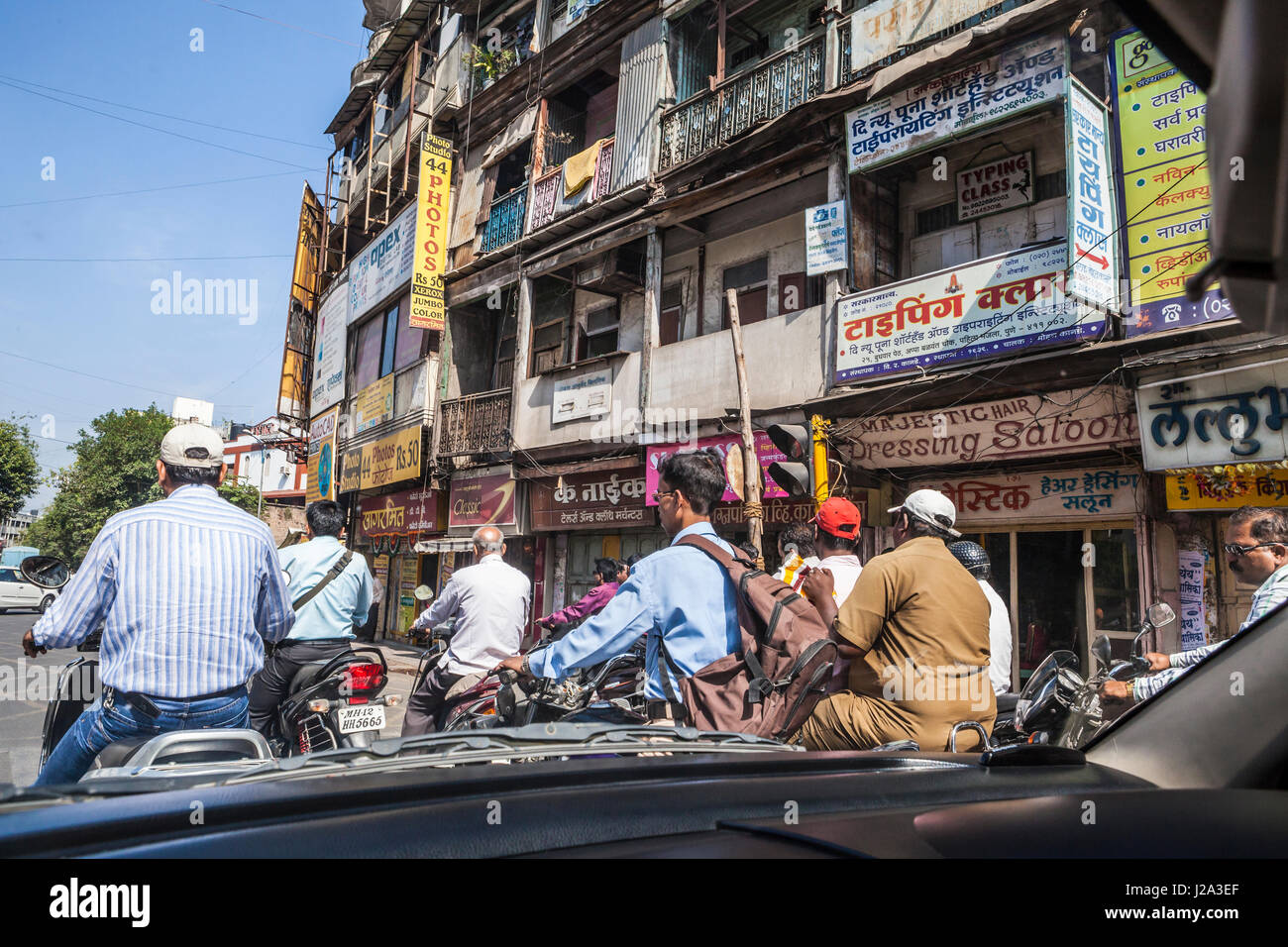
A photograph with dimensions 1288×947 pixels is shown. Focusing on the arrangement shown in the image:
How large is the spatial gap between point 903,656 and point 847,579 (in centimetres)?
122

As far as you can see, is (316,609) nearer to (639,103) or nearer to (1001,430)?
(1001,430)

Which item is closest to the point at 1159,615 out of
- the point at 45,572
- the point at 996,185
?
the point at 45,572

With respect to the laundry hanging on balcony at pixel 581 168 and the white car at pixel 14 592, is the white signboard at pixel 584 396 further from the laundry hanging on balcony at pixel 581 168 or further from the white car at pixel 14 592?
→ the white car at pixel 14 592

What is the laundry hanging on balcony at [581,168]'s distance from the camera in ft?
45.9

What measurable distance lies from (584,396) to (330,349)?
1318cm

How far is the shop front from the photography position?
1298 cm

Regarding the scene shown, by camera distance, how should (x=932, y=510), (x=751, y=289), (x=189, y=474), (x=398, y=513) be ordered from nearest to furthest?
(x=189, y=474), (x=932, y=510), (x=751, y=289), (x=398, y=513)

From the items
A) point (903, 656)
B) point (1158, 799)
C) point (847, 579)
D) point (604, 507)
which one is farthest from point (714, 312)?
point (1158, 799)

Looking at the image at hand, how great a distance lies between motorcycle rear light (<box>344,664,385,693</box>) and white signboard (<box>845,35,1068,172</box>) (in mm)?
8008

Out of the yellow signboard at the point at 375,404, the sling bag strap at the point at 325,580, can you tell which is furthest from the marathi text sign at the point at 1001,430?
the yellow signboard at the point at 375,404

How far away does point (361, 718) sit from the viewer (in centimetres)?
406

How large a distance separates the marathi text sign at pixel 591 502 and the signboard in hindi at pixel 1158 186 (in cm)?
719

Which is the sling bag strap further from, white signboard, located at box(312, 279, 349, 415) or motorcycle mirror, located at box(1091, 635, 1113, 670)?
white signboard, located at box(312, 279, 349, 415)

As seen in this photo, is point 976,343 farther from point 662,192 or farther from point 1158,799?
point 1158,799
